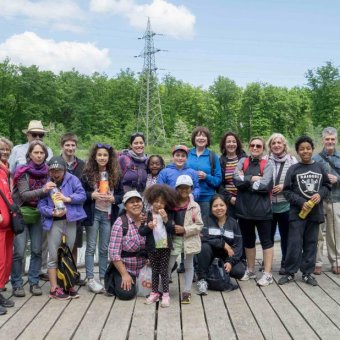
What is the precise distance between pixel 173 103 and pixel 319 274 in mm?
43104

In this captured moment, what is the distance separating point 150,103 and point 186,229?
4052cm

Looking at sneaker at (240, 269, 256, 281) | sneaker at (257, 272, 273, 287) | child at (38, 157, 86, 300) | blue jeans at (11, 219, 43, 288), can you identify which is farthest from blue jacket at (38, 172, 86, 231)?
sneaker at (257, 272, 273, 287)

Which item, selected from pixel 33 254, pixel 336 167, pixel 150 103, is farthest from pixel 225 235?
pixel 150 103

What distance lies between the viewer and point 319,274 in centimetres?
596

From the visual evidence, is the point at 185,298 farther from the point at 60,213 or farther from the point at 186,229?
the point at 60,213

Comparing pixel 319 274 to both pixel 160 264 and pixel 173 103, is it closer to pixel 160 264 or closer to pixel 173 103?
pixel 160 264

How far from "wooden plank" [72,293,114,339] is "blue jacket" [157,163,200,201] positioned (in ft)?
4.86

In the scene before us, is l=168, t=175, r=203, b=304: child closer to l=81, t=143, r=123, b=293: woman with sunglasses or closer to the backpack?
l=81, t=143, r=123, b=293: woman with sunglasses

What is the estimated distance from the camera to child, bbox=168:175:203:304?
4926 mm

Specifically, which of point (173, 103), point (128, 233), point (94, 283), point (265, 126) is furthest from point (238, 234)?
point (173, 103)

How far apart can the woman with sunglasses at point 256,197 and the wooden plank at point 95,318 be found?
179cm

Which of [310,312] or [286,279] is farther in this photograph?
[286,279]

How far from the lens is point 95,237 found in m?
5.38

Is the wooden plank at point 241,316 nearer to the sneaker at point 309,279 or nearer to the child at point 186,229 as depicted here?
the child at point 186,229
